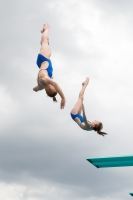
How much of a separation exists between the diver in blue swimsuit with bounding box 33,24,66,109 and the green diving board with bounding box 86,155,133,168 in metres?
2.68

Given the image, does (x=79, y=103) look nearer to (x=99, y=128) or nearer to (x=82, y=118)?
(x=82, y=118)

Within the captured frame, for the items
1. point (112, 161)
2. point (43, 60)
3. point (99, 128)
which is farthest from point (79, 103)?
point (112, 161)

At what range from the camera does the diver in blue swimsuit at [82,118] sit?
1653 centimetres

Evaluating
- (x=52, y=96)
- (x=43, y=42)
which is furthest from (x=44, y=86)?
(x=43, y=42)

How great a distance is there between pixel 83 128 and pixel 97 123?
49cm

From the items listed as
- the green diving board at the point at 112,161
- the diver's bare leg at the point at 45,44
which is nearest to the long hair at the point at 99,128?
the green diving board at the point at 112,161

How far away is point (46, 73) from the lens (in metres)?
15.8

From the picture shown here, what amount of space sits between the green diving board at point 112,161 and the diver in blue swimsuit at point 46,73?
Answer: 2.68 m

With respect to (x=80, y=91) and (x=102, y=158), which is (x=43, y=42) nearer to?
(x=80, y=91)

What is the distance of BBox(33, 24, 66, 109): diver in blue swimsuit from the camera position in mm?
15114

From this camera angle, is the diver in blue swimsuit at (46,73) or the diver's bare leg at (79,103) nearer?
the diver in blue swimsuit at (46,73)

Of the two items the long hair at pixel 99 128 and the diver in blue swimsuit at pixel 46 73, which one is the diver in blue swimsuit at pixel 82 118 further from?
the diver in blue swimsuit at pixel 46 73

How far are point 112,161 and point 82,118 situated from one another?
58.9 inches

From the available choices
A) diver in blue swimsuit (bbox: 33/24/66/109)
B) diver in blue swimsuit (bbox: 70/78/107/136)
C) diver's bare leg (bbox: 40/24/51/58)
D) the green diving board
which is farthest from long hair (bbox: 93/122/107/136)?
diver's bare leg (bbox: 40/24/51/58)
